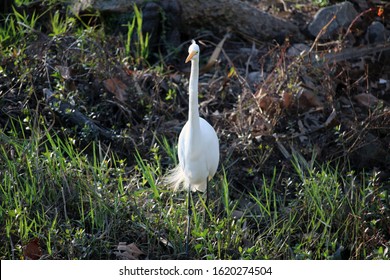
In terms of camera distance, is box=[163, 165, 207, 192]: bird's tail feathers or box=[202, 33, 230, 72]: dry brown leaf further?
box=[202, 33, 230, 72]: dry brown leaf

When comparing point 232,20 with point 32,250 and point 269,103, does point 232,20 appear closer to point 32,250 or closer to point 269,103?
point 269,103

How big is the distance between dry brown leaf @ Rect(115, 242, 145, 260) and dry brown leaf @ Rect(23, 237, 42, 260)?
0.37 m

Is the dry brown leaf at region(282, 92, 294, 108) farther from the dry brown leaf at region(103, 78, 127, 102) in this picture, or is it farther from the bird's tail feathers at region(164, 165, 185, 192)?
the dry brown leaf at region(103, 78, 127, 102)

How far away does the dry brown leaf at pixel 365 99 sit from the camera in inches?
187

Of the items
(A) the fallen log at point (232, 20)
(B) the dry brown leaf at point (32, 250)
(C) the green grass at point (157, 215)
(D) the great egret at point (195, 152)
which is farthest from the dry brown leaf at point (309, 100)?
(B) the dry brown leaf at point (32, 250)

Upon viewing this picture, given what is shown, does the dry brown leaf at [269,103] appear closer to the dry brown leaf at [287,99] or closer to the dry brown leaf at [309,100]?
the dry brown leaf at [287,99]

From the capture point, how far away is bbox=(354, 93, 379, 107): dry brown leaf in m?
4.74

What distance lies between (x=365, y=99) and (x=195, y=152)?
62.5 inches

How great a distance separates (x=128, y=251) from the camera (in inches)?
137

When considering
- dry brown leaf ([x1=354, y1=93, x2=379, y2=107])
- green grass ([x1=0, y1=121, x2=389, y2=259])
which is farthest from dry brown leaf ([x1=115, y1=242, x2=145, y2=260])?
dry brown leaf ([x1=354, y1=93, x2=379, y2=107])

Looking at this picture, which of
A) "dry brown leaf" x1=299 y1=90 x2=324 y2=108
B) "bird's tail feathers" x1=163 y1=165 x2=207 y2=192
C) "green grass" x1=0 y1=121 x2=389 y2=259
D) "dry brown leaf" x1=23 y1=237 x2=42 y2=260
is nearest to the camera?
"dry brown leaf" x1=23 y1=237 x2=42 y2=260

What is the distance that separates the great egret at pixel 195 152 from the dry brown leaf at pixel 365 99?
1.33m

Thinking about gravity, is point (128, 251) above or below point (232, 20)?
below

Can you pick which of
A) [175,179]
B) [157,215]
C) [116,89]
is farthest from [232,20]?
[157,215]
